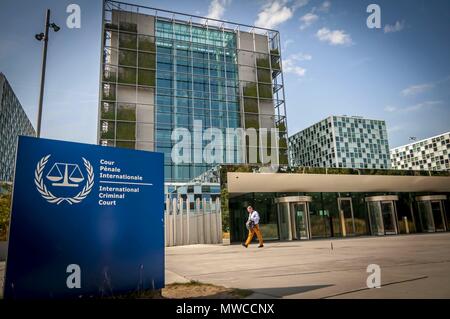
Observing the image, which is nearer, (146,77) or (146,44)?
(146,77)

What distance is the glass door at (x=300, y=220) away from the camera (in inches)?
720

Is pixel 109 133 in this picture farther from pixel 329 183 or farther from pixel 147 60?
pixel 329 183

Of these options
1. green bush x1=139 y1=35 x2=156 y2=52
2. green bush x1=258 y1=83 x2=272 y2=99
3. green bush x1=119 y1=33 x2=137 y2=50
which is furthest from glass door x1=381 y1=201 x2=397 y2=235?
green bush x1=119 y1=33 x2=137 y2=50

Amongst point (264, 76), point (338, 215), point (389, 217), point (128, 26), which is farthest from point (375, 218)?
point (128, 26)

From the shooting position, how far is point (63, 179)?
11.2 ft

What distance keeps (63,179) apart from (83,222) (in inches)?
20.0

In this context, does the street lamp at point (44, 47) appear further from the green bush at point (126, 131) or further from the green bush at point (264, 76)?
the green bush at point (264, 76)

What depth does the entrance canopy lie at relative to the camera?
16.9m

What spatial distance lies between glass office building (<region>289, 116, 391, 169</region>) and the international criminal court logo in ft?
311

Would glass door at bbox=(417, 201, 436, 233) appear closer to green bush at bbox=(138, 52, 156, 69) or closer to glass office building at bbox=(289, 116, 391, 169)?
green bush at bbox=(138, 52, 156, 69)

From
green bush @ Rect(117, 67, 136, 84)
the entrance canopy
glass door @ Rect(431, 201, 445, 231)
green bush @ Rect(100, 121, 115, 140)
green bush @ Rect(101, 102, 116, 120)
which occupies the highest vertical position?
green bush @ Rect(117, 67, 136, 84)

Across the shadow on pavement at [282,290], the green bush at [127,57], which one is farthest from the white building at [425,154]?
the shadow on pavement at [282,290]

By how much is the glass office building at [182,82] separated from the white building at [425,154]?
70389 mm
